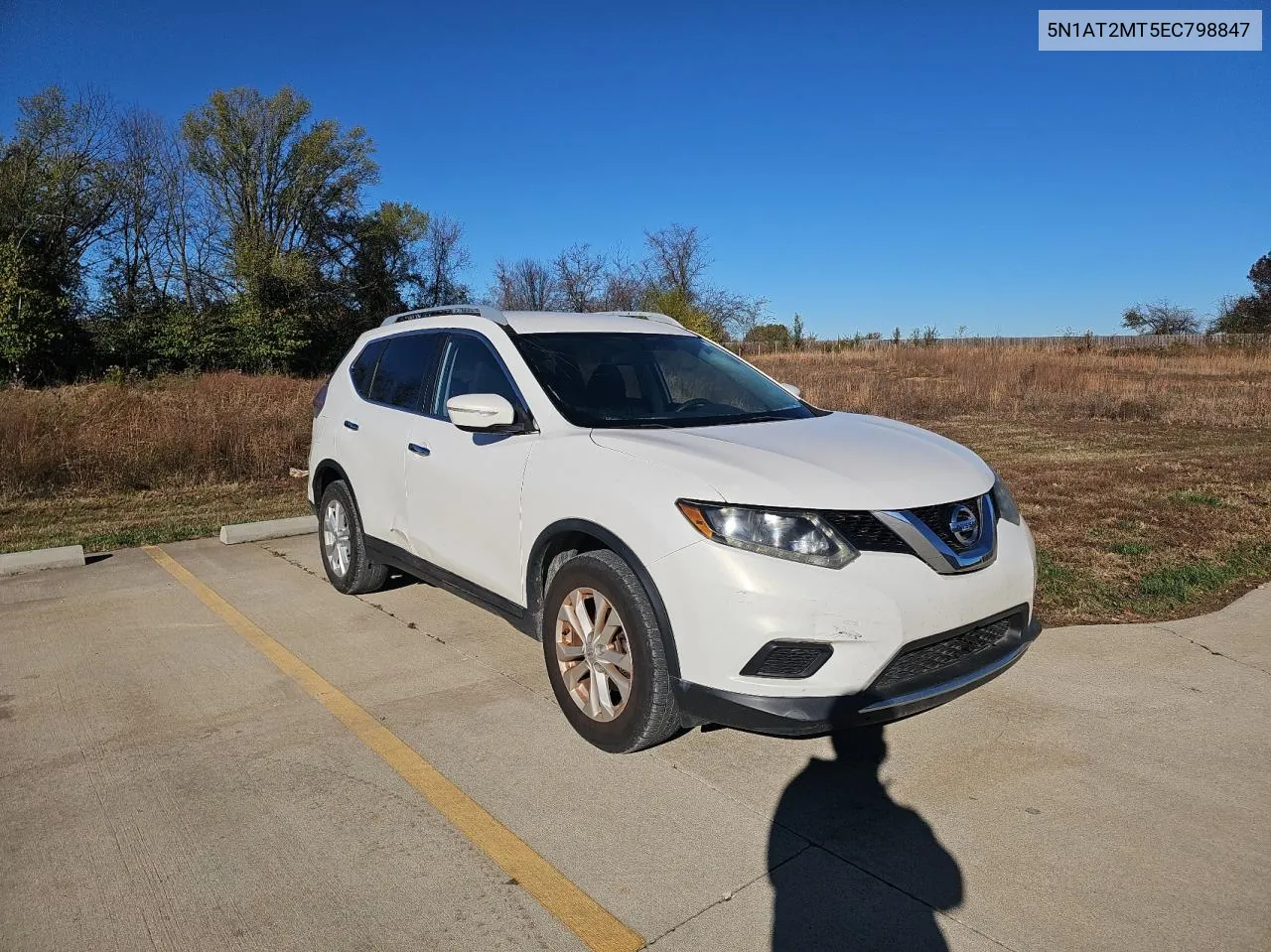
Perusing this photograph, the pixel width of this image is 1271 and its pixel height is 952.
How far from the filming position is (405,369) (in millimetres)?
5230

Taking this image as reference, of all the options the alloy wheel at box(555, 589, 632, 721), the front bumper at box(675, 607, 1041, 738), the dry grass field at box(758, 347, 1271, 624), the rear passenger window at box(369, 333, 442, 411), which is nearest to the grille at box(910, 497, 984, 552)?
the front bumper at box(675, 607, 1041, 738)

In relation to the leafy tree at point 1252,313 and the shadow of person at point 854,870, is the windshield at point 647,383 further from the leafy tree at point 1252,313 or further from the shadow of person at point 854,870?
the leafy tree at point 1252,313

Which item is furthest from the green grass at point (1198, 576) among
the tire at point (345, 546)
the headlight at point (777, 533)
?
the tire at point (345, 546)

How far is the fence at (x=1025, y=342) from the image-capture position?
38438 millimetres

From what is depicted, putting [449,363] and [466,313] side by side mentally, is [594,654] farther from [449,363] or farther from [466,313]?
[466,313]

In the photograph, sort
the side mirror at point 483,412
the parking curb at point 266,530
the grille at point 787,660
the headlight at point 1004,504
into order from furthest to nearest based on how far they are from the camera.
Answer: the parking curb at point 266,530 → the side mirror at point 483,412 → the headlight at point 1004,504 → the grille at point 787,660

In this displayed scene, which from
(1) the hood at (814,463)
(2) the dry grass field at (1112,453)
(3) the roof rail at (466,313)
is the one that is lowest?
(2) the dry grass field at (1112,453)

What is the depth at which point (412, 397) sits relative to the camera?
503cm

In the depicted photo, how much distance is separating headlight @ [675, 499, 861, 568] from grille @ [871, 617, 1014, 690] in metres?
0.43

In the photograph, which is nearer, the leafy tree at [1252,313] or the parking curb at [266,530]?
the parking curb at [266,530]

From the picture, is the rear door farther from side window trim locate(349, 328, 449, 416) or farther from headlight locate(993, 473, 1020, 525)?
headlight locate(993, 473, 1020, 525)

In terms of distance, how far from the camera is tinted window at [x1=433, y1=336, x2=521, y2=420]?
14.3 ft

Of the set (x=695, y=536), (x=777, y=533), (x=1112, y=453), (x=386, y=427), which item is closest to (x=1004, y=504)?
(x=777, y=533)

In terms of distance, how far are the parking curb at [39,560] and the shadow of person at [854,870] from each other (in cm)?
614
